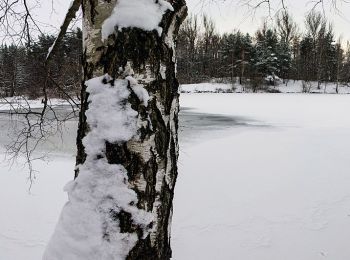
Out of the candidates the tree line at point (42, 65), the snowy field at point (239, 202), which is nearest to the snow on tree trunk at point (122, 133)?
the tree line at point (42, 65)

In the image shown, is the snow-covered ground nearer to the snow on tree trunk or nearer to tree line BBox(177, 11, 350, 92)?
tree line BBox(177, 11, 350, 92)

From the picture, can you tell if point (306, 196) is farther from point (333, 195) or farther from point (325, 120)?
point (325, 120)

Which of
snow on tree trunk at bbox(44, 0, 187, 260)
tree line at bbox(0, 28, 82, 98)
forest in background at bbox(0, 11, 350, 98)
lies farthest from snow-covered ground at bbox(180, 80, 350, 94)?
snow on tree trunk at bbox(44, 0, 187, 260)

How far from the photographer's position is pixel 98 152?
1.36 m

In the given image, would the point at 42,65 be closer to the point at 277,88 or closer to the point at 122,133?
the point at 122,133

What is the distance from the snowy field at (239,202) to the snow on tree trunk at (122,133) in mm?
3154

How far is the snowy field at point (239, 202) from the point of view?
14.9ft

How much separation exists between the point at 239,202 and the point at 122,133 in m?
4.85

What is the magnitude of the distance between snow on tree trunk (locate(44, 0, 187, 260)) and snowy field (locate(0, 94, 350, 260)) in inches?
124

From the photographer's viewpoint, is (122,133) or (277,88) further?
(277,88)

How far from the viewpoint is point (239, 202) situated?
5.93 meters

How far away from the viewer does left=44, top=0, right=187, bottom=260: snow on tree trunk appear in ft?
4.40

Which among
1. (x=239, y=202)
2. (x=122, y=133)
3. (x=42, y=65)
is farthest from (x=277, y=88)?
(x=122, y=133)

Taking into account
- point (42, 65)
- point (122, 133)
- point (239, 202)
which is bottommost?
point (239, 202)
